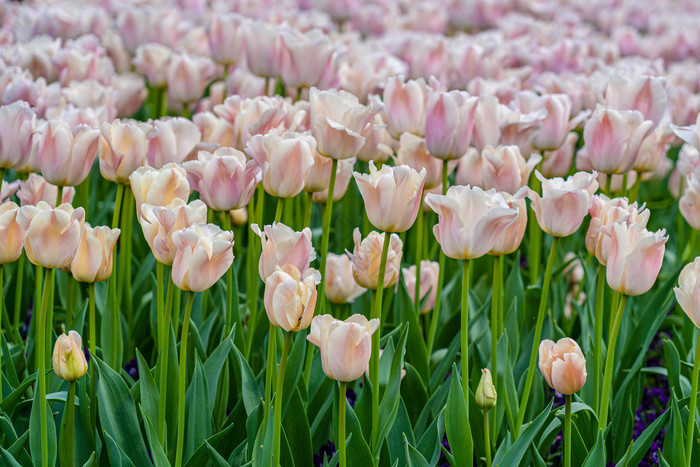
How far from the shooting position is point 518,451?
1521 millimetres

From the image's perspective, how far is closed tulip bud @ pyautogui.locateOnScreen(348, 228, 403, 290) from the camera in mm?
1676

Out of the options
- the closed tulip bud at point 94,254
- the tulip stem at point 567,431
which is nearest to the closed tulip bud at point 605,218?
the tulip stem at point 567,431

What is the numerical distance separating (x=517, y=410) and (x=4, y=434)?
1112 millimetres

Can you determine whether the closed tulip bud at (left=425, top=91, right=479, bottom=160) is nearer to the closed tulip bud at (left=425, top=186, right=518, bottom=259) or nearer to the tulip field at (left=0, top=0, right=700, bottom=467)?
the tulip field at (left=0, top=0, right=700, bottom=467)

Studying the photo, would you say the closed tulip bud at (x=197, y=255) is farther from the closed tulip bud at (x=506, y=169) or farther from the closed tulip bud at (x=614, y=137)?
the closed tulip bud at (x=614, y=137)

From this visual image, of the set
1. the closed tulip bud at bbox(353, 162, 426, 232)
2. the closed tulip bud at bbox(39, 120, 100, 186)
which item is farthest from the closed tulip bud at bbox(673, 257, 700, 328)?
the closed tulip bud at bbox(39, 120, 100, 186)

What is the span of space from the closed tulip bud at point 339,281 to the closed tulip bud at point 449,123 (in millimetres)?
369

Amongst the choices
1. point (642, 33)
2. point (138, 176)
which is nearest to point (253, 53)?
point (138, 176)

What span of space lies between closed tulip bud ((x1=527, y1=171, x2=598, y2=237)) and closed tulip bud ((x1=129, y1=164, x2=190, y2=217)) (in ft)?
2.26

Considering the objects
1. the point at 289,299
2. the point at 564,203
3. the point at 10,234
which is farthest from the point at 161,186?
the point at 564,203

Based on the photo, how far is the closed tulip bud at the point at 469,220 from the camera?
4.63 ft

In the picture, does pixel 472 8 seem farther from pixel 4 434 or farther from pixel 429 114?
pixel 4 434

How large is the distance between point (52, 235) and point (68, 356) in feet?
0.71

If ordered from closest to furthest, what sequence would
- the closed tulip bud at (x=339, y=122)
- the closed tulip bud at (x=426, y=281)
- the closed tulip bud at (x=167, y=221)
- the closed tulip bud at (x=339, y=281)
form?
the closed tulip bud at (x=167, y=221)
the closed tulip bud at (x=339, y=122)
the closed tulip bud at (x=339, y=281)
the closed tulip bud at (x=426, y=281)
